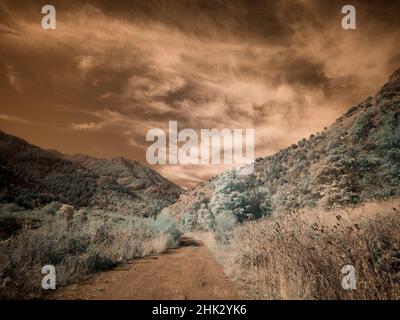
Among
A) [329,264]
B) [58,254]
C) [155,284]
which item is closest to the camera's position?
[329,264]

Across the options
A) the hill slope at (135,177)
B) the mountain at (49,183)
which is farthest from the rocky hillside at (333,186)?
the hill slope at (135,177)

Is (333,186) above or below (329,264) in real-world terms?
above

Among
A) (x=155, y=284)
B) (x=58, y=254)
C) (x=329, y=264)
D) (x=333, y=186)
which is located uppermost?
(x=333, y=186)

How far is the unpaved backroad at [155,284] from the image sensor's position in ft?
20.4

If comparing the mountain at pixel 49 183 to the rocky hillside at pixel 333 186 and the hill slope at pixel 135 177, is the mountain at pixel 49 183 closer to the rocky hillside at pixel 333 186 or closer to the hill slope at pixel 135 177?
the rocky hillside at pixel 333 186

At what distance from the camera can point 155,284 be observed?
7.36m

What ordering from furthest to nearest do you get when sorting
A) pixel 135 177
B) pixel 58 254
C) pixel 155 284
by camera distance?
pixel 135 177 → pixel 58 254 → pixel 155 284

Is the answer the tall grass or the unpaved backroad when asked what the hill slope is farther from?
the unpaved backroad

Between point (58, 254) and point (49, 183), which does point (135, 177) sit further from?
point (58, 254)

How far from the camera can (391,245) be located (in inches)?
210

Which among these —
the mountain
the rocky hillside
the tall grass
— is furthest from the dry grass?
the mountain

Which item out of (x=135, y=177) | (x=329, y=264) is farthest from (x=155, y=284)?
(x=135, y=177)
